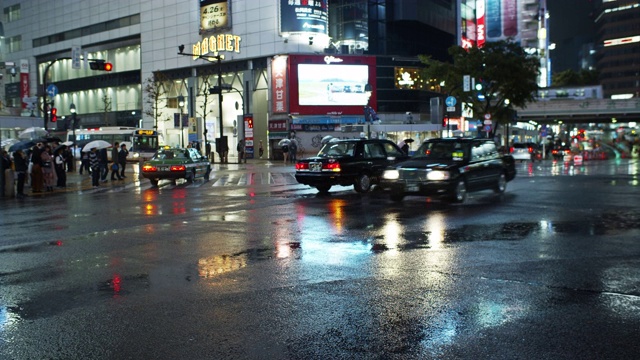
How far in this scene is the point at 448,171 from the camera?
16.1 metres

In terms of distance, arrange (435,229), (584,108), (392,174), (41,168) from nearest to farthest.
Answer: (435,229) < (392,174) < (41,168) < (584,108)

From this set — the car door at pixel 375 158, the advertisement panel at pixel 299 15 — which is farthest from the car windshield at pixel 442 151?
the advertisement panel at pixel 299 15

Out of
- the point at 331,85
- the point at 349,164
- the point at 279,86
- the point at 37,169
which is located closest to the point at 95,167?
the point at 37,169

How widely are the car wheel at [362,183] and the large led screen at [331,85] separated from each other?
4475 centimetres

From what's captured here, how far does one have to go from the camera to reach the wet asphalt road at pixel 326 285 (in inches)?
210

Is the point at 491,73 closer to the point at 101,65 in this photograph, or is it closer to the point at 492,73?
the point at 492,73

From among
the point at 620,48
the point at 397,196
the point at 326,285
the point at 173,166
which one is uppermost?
the point at 620,48

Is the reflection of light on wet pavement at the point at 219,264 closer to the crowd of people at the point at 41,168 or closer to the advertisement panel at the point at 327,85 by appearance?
the crowd of people at the point at 41,168

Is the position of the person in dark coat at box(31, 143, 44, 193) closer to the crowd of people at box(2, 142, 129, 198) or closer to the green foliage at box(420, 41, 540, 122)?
the crowd of people at box(2, 142, 129, 198)

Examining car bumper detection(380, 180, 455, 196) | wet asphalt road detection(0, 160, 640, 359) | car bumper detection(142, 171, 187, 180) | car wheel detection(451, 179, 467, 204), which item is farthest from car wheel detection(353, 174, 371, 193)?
car bumper detection(142, 171, 187, 180)

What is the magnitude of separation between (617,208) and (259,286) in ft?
34.4

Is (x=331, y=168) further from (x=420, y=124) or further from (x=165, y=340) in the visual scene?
(x=420, y=124)

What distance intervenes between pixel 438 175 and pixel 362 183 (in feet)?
13.8

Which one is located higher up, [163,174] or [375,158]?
[375,158]
